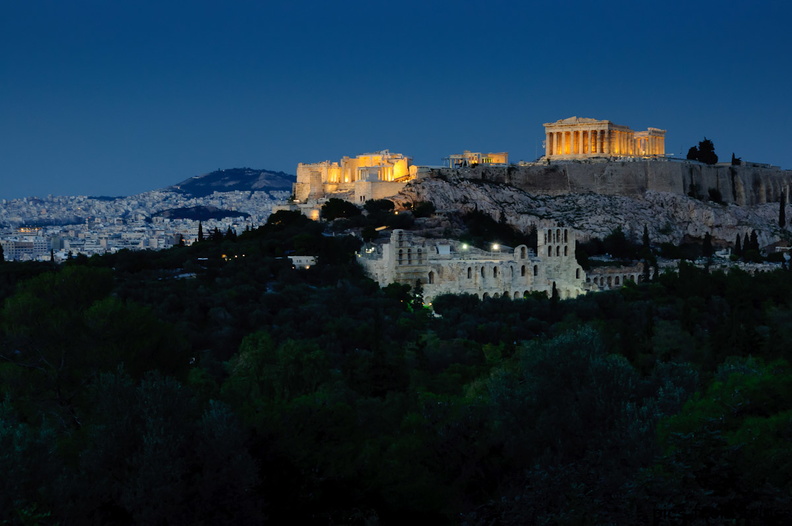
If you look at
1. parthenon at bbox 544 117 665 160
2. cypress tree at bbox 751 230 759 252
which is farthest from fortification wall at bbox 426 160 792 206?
cypress tree at bbox 751 230 759 252

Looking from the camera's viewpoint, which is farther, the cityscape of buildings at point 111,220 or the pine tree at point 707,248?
the cityscape of buildings at point 111,220

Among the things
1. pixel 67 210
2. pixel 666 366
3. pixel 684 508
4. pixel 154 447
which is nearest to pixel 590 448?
pixel 684 508

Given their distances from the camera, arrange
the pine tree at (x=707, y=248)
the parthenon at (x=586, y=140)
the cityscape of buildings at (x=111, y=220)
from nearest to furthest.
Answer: the pine tree at (x=707, y=248)
the parthenon at (x=586, y=140)
the cityscape of buildings at (x=111, y=220)

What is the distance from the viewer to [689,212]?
68062 millimetres

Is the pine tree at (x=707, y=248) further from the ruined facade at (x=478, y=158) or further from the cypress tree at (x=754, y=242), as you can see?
the ruined facade at (x=478, y=158)

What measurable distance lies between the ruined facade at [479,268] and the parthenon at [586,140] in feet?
90.8

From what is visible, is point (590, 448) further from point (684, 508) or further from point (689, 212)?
point (689, 212)

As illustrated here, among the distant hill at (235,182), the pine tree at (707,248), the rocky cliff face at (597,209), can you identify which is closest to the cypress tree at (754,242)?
the pine tree at (707,248)

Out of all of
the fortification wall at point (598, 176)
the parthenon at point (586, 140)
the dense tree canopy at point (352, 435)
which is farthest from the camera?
the parthenon at point (586, 140)

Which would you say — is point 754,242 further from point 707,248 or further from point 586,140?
point 586,140

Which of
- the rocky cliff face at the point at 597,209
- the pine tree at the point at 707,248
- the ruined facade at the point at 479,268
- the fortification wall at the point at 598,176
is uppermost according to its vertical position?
the fortification wall at the point at 598,176

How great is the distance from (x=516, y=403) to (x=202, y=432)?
474 cm

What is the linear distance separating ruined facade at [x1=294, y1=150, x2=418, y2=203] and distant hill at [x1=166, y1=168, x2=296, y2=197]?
101759 millimetres

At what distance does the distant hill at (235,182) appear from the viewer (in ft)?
584
